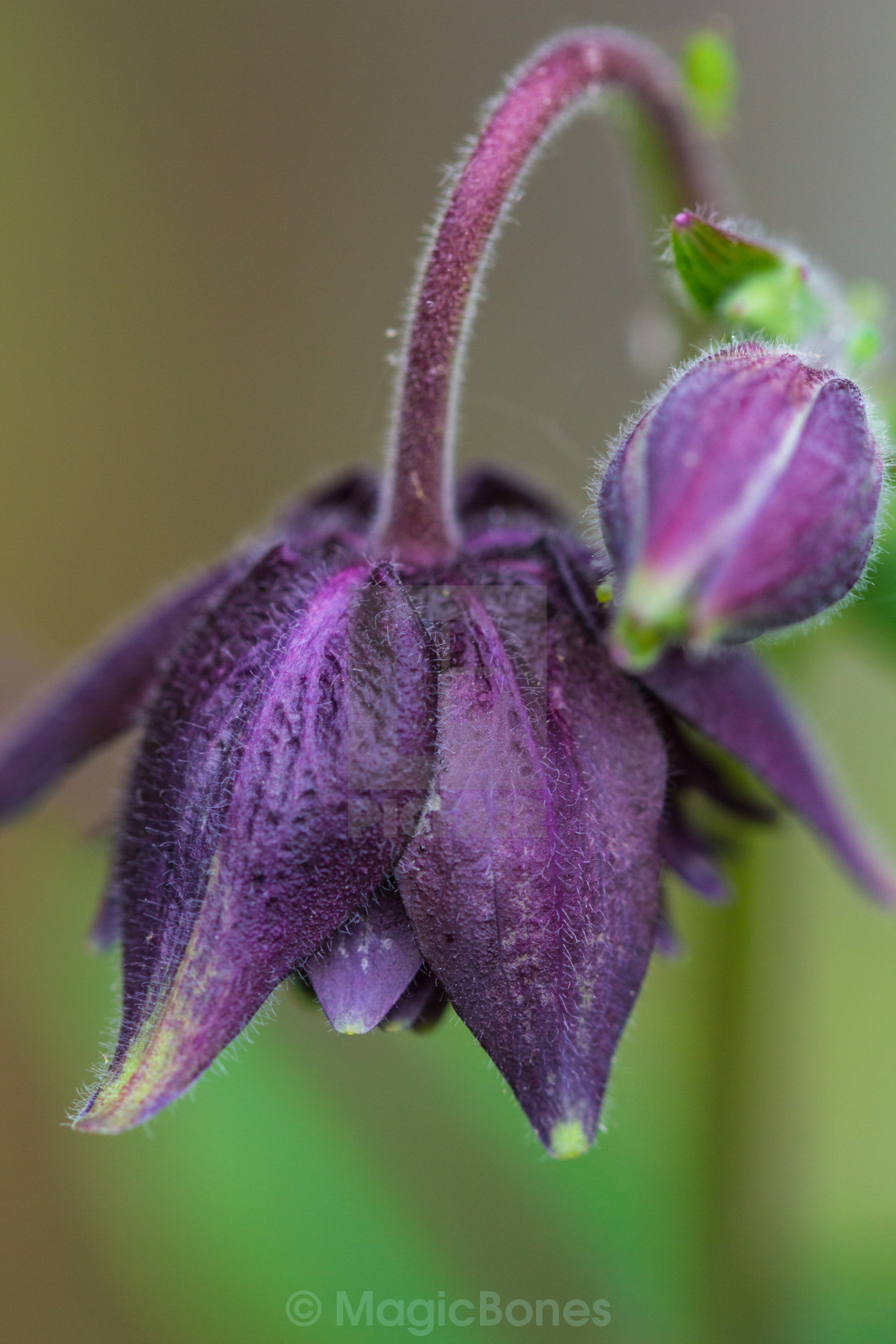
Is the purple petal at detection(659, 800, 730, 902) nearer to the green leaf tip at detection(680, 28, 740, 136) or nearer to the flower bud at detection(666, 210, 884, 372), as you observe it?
the flower bud at detection(666, 210, 884, 372)

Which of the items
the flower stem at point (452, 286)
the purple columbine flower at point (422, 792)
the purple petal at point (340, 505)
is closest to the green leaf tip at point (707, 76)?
the flower stem at point (452, 286)

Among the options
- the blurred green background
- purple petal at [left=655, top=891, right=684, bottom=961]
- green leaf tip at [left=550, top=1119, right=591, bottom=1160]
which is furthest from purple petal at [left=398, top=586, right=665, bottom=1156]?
the blurred green background

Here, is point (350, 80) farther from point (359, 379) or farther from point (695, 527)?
point (695, 527)

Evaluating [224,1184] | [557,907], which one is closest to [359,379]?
[224,1184]

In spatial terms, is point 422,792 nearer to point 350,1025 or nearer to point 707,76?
point 350,1025
